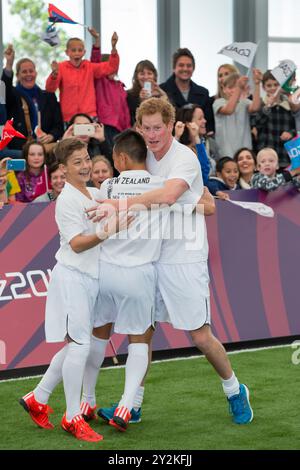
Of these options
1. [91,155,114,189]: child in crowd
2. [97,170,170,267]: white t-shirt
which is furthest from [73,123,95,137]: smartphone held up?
[97,170,170,267]: white t-shirt

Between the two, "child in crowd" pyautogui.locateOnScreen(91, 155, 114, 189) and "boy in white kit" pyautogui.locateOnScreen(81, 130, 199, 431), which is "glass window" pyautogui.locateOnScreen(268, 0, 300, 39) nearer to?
"child in crowd" pyautogui.locateOnScreen(91, 155, 114, 189)

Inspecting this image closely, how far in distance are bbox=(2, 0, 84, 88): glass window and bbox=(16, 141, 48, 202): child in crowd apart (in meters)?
4.79

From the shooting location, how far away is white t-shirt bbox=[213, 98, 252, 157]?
38.6 ft

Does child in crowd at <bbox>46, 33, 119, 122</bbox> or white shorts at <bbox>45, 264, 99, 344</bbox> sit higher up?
child in crowd at <bbox>46, 33, 119, 122</bbox>

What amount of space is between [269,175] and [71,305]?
12.5 ft

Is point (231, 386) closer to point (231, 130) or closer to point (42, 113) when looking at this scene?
point (42, 113)

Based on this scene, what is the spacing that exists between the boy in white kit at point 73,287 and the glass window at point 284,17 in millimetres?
11268

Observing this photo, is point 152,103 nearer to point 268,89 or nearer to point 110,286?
point 110,286

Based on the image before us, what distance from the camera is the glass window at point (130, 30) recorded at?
15.3 meters

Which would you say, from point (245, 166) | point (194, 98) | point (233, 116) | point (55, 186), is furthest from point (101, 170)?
point (233, 116)

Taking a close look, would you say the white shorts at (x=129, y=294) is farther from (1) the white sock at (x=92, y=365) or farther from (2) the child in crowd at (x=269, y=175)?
(2) the child in crowd at (x=269, y=175)

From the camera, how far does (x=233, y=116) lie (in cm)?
1184
